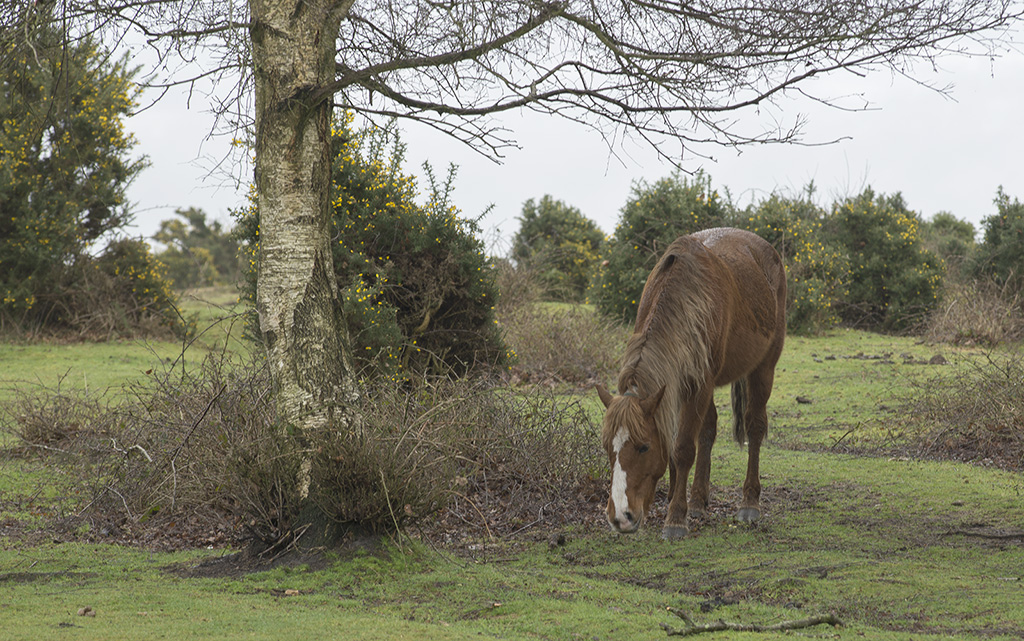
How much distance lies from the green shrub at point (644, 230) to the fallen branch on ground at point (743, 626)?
1440 centimetres

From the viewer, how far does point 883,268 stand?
21.8 metres

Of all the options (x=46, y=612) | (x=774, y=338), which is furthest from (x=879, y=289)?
(x=46, y=612)

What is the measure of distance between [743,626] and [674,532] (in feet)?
8.07

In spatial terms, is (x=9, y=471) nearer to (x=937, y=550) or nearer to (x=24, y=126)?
(x=937, y=550)

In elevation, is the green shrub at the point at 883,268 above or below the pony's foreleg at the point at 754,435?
above

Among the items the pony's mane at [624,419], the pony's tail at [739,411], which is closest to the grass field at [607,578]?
the pony's tail at [739,411]

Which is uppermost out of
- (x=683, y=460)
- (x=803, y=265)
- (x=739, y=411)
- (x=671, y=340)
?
(x=803, y=265)

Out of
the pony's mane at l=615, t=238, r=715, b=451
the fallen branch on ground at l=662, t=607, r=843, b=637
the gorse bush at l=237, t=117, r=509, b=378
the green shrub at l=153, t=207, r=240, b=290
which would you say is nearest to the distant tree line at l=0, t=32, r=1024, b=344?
the gorse bush at l=237, t=117, r=509, b=378

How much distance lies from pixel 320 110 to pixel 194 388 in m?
3.33

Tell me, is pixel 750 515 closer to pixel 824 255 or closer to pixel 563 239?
pixel 824 255

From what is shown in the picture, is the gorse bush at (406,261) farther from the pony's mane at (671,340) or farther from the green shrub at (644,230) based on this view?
the green shrub at (644,230)

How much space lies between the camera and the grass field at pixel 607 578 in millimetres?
4312

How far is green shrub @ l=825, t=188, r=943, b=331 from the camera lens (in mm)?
21312

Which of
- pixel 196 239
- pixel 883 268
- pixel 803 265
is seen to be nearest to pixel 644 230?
pixel 803 265
